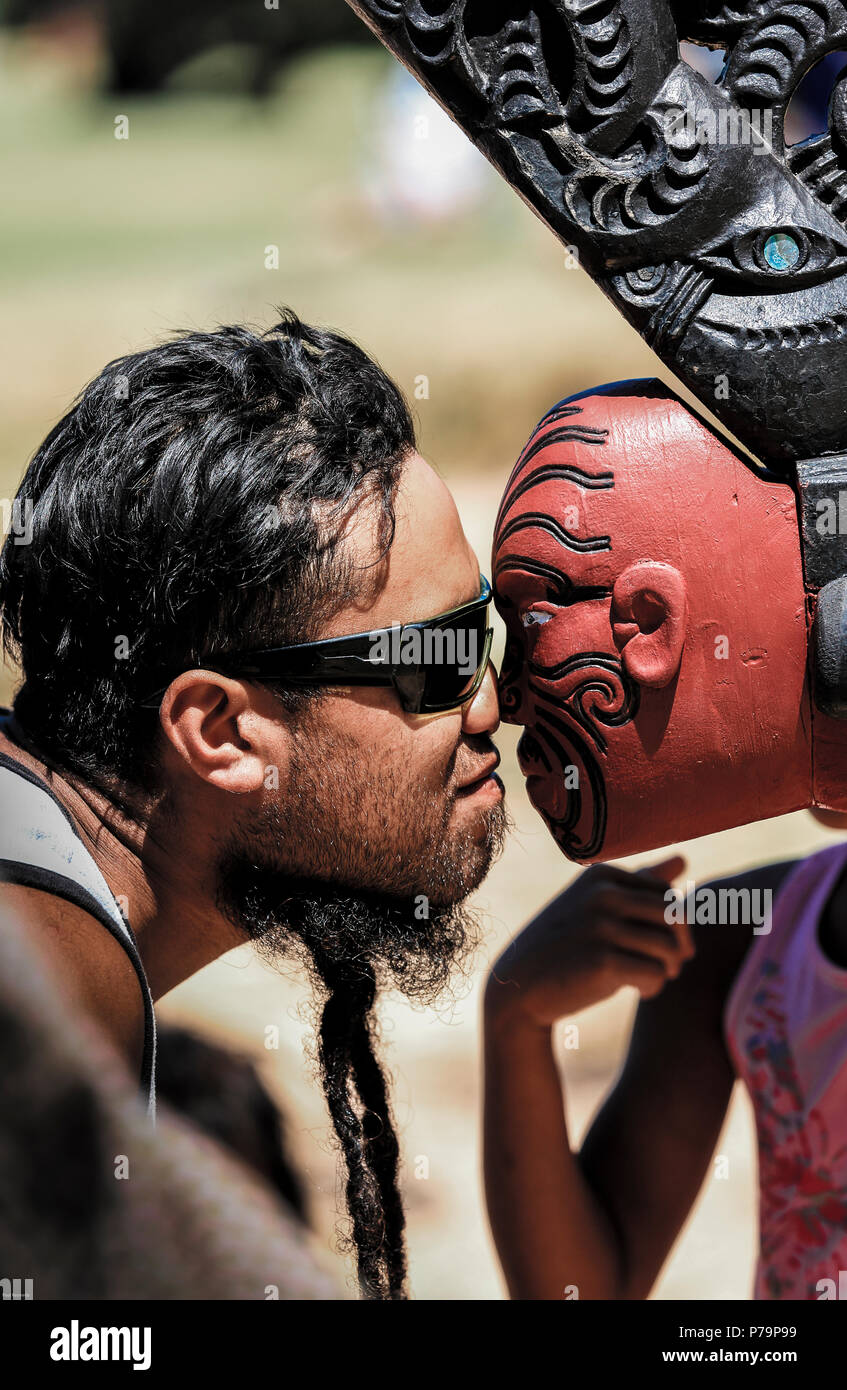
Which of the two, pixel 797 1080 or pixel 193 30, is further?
pixel 193 30

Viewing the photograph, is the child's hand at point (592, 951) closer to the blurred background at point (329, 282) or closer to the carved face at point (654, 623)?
the carved face at point (654, 623)

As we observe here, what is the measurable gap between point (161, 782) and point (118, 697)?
16 cm

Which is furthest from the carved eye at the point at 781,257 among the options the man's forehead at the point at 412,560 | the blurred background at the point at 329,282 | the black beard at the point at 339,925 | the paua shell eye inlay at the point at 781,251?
the blurred background at the point at 329,282

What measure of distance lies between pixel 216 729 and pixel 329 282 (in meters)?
13.6

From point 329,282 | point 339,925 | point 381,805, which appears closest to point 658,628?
point 381,805

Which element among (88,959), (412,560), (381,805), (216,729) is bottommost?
(88,959)

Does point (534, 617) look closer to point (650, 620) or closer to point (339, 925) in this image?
point (650, 620)

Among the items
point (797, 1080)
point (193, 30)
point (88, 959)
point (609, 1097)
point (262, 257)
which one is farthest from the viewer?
point (193, 30)

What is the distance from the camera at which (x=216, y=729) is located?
2.18 meters

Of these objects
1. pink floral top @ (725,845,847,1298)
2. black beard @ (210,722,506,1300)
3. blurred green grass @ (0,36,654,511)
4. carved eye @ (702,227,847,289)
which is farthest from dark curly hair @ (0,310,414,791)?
blurred green grass @ (0,36,654,511)

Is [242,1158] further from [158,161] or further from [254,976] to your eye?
[158,161]

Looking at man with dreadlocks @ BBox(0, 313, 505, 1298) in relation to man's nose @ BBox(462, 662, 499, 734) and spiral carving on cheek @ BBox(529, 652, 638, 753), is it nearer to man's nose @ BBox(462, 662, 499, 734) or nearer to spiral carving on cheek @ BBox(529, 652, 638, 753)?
man's nose @ BBox(462, 662, 499, 734)

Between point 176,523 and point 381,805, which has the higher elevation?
point 176,523

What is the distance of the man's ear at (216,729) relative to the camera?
2145 millimetres
